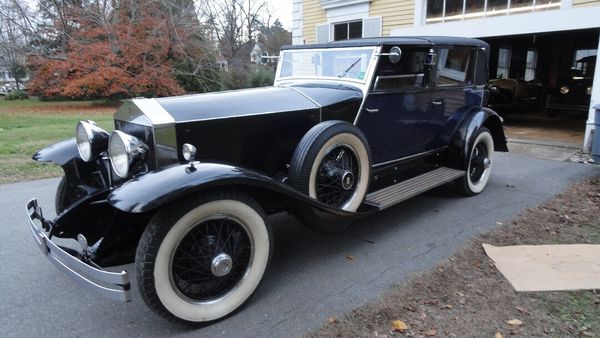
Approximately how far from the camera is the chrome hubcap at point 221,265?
2539 mm

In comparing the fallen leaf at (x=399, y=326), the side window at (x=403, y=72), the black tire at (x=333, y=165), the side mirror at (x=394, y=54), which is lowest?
the fallen leaf at (x=399, y=326)

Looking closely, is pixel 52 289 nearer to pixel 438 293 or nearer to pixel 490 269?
pixel 438 293

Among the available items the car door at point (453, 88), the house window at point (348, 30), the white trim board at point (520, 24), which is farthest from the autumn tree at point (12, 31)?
the car door at point (453, 88)

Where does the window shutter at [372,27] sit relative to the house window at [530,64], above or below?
above

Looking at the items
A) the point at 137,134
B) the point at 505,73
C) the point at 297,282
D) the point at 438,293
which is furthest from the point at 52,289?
the point at 505,73

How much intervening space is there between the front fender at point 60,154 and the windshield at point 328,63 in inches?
85.0

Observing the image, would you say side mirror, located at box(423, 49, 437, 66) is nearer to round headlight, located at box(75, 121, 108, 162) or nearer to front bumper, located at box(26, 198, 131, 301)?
round headlight, located at box(75, 121, 108, 162)

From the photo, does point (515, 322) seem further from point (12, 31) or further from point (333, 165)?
point (12, 31)

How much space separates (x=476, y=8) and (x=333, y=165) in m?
7.91

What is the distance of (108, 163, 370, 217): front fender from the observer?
7.34 ft

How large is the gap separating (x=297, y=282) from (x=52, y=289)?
1.71m

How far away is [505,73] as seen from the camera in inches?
664

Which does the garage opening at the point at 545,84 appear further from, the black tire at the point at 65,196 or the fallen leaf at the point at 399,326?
the black tire at the point at 65,196

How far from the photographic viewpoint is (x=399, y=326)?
2.48 metres
